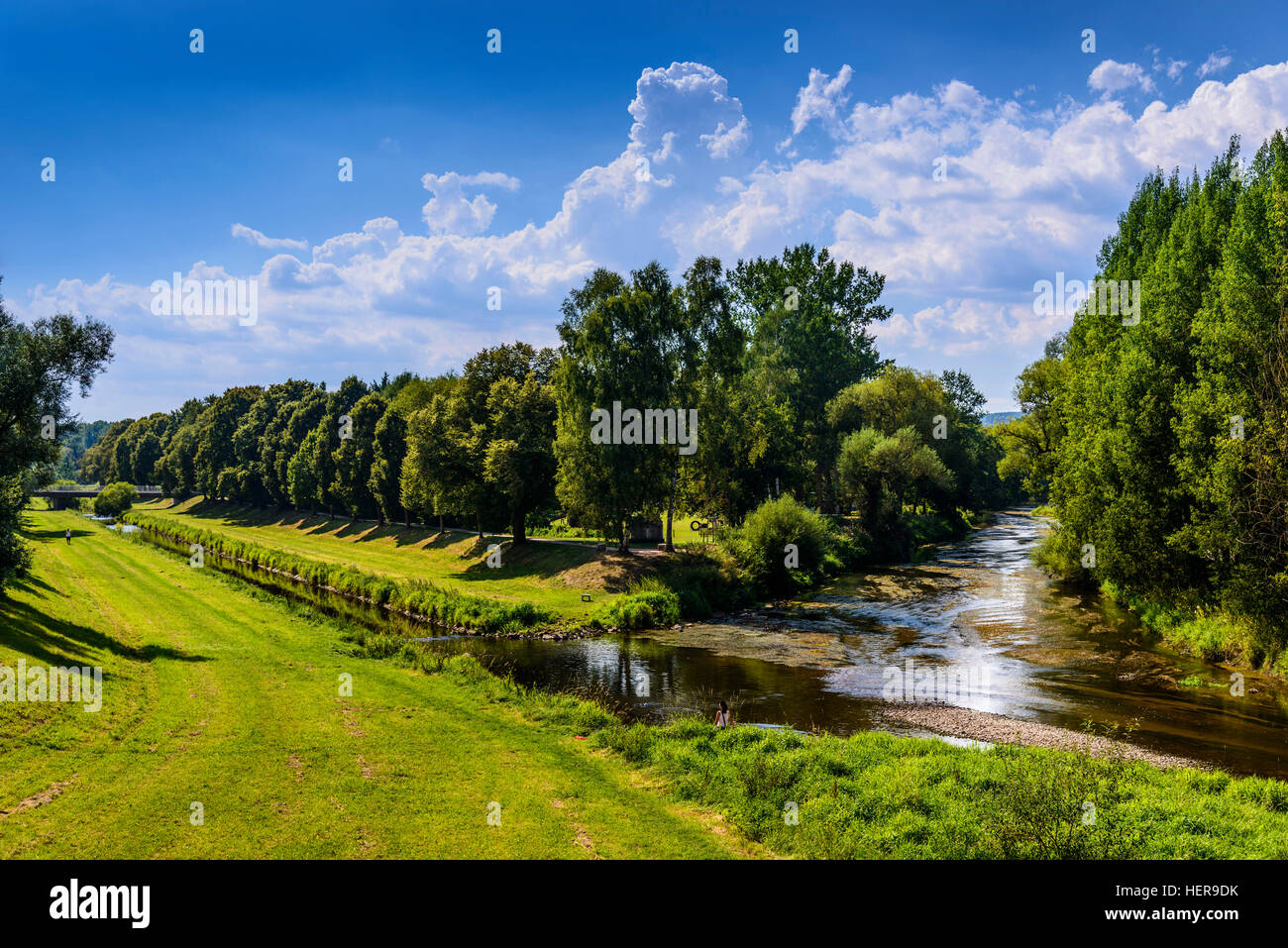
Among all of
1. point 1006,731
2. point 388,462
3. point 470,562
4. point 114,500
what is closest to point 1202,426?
point 1006,731

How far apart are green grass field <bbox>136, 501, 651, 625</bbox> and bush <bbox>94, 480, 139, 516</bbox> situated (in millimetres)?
36053

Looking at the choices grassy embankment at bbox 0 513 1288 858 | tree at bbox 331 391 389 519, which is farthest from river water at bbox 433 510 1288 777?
tree at bbox 331 391 389 519

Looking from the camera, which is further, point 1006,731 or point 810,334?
point 810,334

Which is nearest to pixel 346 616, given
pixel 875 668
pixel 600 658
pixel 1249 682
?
pixel 600 658

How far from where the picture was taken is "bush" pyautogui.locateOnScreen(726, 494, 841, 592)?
170 feet

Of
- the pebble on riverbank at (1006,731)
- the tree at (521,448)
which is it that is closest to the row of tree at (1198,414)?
the pebble on riverbank at (1006,731)

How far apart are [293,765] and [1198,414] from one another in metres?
37.5

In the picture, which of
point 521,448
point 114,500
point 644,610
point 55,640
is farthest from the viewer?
point 114,500

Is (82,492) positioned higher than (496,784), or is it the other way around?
(82,492)

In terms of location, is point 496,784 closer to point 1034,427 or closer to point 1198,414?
point 1198,414

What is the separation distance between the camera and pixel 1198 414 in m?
30.9

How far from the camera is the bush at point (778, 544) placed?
51.9 metres

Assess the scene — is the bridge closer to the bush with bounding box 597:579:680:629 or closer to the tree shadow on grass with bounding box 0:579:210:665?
the tree shadow on grass with bounding box 0:579:210:665
